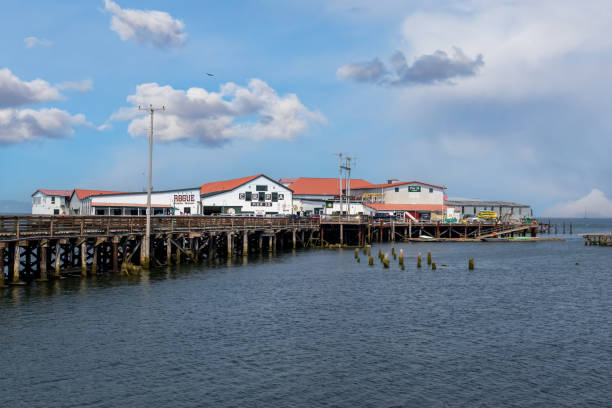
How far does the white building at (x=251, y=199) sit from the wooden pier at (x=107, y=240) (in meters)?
11.8

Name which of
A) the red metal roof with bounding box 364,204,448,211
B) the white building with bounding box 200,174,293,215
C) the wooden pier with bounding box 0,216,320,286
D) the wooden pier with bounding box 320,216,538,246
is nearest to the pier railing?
the wooden pier with bounding box 0,216,320,286

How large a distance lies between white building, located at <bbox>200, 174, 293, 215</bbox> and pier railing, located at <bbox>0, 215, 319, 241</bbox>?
58.5ft

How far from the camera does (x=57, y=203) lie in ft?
262

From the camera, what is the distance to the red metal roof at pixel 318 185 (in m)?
118

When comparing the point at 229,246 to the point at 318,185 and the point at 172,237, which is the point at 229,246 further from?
the point at 318,185

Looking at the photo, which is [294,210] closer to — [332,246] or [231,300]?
[332,246]

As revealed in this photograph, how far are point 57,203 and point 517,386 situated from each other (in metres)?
74.5

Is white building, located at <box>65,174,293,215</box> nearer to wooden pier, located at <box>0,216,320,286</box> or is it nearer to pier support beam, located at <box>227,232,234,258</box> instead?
wooden pier, located at <box>0,216,320,286</box>

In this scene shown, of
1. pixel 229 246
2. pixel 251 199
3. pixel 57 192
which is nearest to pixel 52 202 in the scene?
pixel 57 192

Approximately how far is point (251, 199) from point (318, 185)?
39.4 m

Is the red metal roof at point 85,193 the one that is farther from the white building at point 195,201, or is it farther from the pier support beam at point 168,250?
the pier support beam at point 168,250

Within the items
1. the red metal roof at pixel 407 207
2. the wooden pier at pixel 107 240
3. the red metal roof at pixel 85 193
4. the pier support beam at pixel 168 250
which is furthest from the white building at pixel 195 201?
the pier support beam at pixel 168 250

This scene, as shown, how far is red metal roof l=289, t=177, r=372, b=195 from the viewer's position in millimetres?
117750

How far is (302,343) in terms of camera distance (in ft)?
80.2
